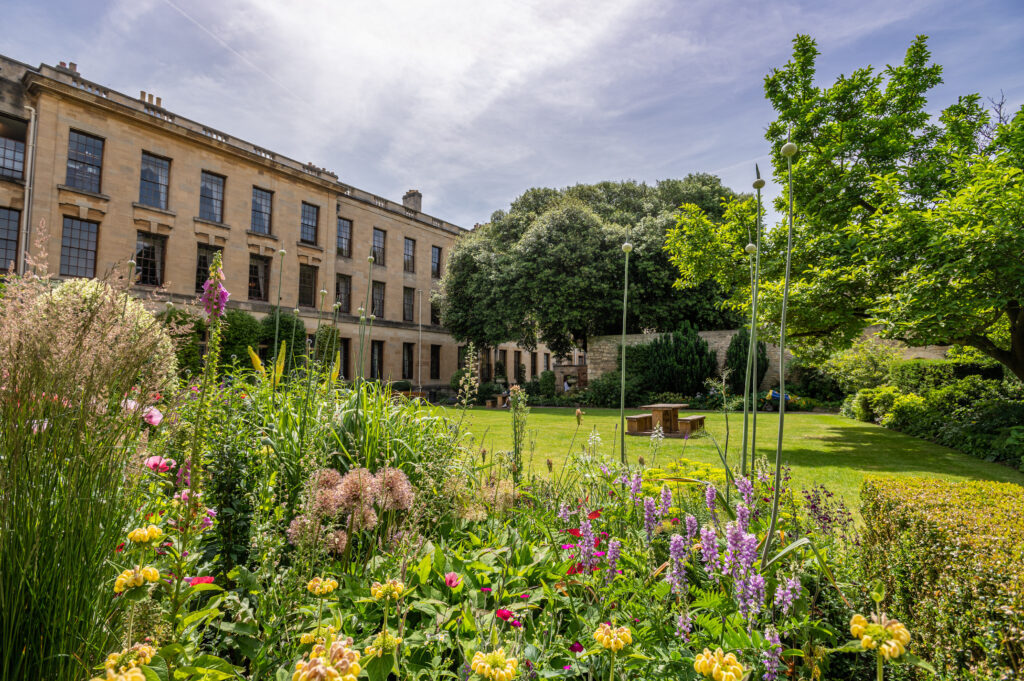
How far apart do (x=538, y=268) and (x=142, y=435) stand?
19649 mm

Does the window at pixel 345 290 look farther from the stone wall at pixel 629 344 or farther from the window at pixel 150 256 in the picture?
the stone wall at pixel 629 344

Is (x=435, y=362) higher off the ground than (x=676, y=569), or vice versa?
(x=435, y=362)

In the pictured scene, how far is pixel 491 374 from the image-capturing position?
3219 cm

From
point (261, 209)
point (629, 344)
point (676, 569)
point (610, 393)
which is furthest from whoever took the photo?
point (261, 209)

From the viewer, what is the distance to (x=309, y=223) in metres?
24.1

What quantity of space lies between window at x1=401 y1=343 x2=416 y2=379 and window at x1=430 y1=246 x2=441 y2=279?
525 cm

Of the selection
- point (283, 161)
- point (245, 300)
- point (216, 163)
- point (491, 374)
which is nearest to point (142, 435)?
point (245, 300)

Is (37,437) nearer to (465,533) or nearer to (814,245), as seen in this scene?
(465,533)

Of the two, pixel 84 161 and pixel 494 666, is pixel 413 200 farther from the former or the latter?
pixel 494 666

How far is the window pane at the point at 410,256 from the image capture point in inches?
1157

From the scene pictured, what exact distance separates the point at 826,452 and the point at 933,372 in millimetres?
8051

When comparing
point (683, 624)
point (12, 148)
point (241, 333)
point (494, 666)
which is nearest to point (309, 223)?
point (241, 333)

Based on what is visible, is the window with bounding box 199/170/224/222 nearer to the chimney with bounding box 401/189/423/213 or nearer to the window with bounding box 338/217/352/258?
the window with bounding box 338/217/352/258

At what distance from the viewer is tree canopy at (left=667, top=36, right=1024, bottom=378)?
696cm
